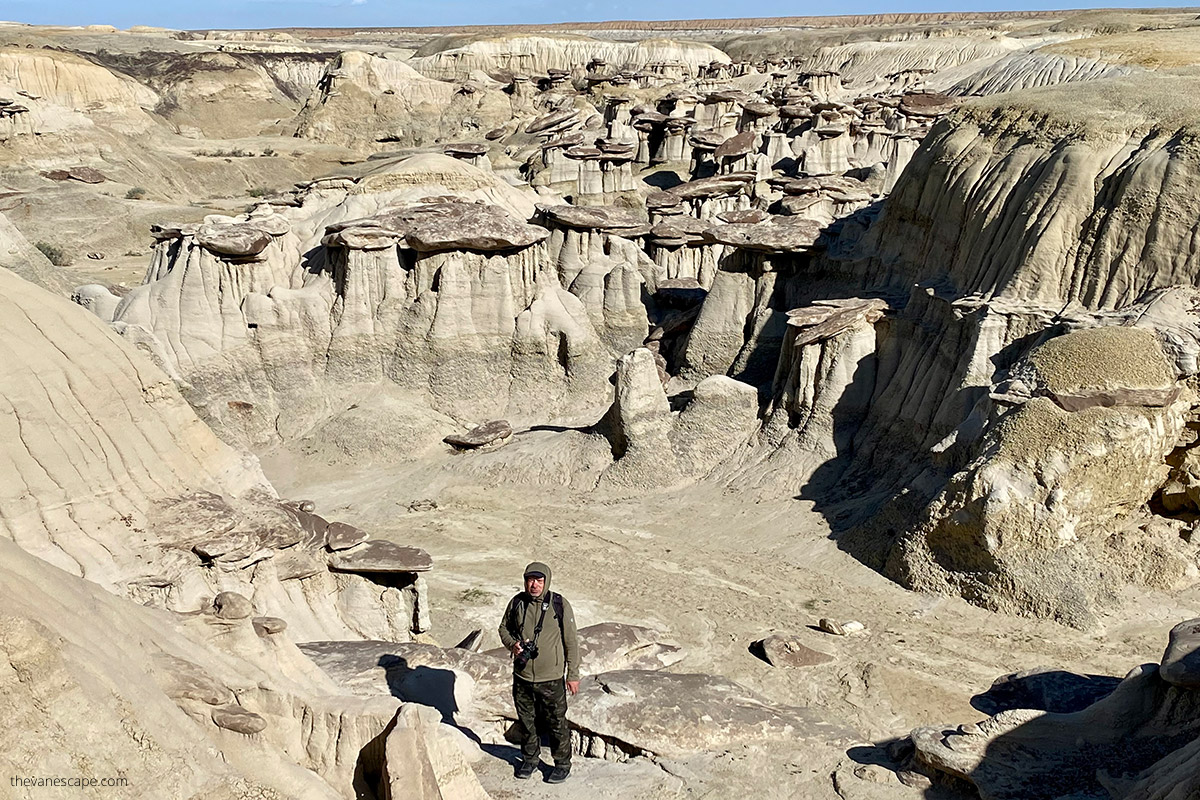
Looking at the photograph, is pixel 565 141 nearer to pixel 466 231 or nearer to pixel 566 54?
pixel 466 231

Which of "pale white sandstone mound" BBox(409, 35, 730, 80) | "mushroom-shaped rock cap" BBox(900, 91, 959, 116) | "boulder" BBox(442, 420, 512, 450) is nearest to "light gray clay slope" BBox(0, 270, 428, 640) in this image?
"boulder" BBox(442, 420, 512, 450)

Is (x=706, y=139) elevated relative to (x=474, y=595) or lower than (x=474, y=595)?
elevated

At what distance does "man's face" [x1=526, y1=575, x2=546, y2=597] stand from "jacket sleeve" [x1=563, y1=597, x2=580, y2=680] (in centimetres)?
23

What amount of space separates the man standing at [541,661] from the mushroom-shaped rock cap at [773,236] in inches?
489

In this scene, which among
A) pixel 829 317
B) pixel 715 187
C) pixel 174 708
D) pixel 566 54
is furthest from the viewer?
pixel 566 54

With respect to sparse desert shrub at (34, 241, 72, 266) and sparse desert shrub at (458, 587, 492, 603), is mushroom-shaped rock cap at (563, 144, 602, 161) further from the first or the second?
sparse desert shrub at (458, 587, 492, 603)

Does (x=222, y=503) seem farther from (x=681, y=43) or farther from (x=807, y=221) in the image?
(x=681, y=43)

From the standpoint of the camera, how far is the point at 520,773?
6711 mm

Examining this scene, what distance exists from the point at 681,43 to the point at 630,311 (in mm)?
70407

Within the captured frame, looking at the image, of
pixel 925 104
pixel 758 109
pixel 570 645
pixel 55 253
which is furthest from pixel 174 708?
pixel 925 104

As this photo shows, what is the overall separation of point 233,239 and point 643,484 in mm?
8185

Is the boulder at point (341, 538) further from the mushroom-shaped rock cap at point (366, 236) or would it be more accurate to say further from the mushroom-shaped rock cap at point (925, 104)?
the mushroom-shaped rock cap at point (925, 104)

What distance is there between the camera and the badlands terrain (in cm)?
590

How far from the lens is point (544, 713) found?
676 cm
